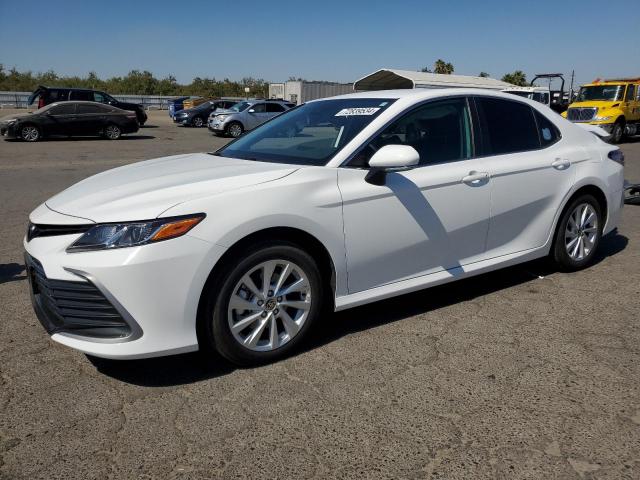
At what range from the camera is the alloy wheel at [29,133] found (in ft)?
59.7

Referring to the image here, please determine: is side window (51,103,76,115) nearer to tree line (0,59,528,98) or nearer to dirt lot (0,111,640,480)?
dirt lot (0,111,640,480)

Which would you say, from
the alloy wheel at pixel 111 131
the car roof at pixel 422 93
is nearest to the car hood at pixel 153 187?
the car roof at pixel 422 93

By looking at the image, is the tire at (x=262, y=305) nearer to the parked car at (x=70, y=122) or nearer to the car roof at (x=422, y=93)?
the car roof at (x=422, y=93)

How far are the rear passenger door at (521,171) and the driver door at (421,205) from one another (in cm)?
14

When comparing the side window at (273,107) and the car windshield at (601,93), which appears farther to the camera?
the side window at (273,107)

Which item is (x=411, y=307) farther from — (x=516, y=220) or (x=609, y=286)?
(x=609, y=286)

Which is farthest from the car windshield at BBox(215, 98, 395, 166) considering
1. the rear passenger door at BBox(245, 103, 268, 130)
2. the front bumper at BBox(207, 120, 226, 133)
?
the rear passenger door at BBox(245, 103, 268, 130)

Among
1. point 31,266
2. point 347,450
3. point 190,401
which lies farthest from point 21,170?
point 347,450

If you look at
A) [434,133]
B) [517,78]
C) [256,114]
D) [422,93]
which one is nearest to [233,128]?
[256,114]

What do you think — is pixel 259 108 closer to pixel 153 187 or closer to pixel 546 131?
pixel 546 131

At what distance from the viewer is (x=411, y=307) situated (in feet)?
13.6

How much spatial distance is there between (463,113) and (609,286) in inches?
75.9

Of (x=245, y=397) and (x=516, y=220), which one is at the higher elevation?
(x=516, y=220)

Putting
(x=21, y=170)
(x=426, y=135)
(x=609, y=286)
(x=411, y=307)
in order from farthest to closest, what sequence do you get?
(x=21, y=170) → (x=609, y=286) → (x=411, y=307) → (x=426, y=135)
